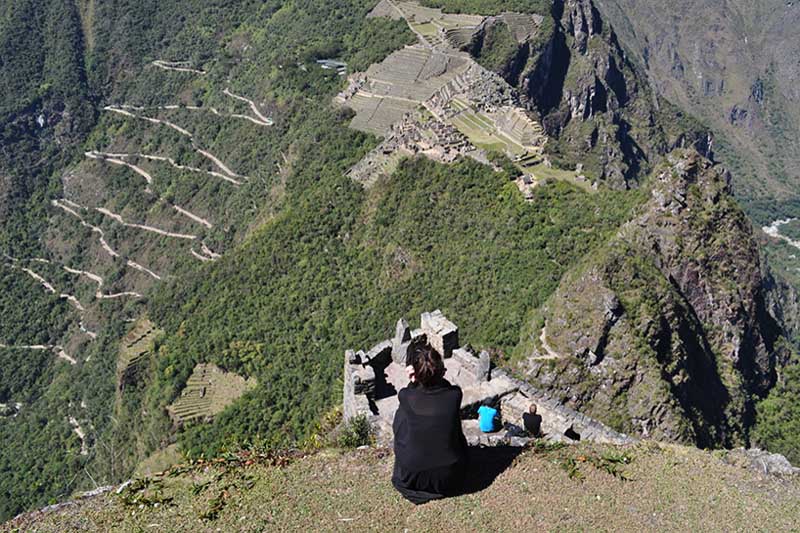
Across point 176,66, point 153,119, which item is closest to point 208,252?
point 153,119

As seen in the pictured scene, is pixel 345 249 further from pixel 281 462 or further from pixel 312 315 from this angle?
pixel 281 462

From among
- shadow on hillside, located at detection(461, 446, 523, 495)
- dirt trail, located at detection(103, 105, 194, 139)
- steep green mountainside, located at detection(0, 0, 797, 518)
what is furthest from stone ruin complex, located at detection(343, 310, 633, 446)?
dirt trail, located at detection(103, 105, 194, 139)

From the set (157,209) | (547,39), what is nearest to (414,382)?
(157,209)

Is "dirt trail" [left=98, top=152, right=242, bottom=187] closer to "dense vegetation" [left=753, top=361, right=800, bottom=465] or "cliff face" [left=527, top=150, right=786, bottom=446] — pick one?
"cliff face" [left=527, top=150, right=786, bottom=446]

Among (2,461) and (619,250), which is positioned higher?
(619,250)

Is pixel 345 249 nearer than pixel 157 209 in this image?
Yes

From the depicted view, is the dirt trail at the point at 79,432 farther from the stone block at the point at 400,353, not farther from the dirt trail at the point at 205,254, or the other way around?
the stone block at the point at 400,353
